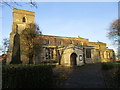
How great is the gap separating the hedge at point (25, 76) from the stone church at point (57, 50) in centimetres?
1073

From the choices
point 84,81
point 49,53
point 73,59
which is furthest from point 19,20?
point 84,81

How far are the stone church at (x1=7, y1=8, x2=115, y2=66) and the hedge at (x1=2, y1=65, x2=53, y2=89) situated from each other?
10.7m

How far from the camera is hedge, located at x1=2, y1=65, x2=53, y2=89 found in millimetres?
4715

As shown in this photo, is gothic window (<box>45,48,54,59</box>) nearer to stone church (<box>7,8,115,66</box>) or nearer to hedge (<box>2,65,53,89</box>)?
stone church (<box>7,8,115,66</box>)

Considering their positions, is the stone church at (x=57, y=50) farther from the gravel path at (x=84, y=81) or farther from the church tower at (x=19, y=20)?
the gravel path at (x=84, y=81)

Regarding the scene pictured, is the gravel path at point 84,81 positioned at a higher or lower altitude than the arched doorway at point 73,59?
lower

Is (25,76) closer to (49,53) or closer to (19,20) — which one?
(49,53)

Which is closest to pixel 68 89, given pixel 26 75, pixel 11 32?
pixel 26 75

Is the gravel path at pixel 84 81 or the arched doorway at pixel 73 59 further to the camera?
the arched doorway at pixel 73 59

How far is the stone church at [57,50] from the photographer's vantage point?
2114cm

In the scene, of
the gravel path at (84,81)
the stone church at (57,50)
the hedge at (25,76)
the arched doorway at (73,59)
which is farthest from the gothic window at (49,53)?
the hedge at (25,76)

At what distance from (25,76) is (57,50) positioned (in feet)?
59.7

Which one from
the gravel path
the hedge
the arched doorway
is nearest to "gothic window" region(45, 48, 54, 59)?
the arched doorway

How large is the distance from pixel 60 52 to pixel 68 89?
15.3 metres
